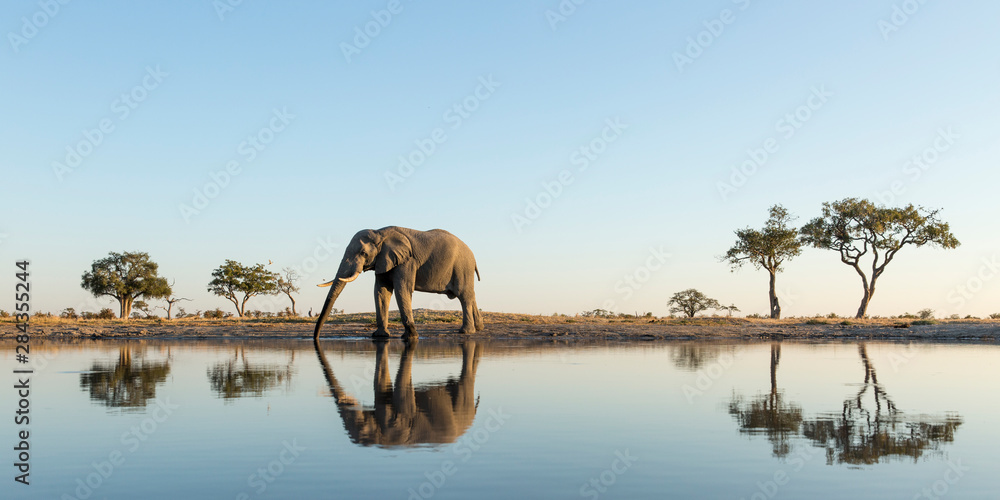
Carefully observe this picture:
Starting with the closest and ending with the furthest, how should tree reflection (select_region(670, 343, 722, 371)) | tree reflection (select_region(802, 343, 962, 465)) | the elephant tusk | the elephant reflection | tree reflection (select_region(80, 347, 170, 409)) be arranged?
1. tree reflection (select_region(802, 343, 962, 465))
2. the elephant reflection
3. tree reflection (select_region(80, 347, 170, 409))
4. tree reflection (select_region(670, 343, 722, 371))
5. the elephant tusk

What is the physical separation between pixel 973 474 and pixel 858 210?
5226 cm

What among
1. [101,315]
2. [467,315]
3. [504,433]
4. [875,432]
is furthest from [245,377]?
[101,315]

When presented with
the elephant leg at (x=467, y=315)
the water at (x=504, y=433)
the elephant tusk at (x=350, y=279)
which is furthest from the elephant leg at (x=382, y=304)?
the water at (x=504, y=433)

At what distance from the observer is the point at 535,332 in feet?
106

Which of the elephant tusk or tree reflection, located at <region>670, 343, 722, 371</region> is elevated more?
the elephant tusk

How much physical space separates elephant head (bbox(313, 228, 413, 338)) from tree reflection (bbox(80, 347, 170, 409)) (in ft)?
30.4

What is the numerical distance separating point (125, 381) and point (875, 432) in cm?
1182

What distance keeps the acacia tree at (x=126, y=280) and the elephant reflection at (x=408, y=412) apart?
167 ft

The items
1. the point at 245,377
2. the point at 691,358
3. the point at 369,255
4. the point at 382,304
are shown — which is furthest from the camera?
the point at 382,304

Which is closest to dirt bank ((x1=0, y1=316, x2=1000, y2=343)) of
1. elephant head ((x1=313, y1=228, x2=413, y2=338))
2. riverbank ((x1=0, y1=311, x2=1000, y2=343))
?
riverbank ((x1=0, y1=311, x2=1000, y2=343))

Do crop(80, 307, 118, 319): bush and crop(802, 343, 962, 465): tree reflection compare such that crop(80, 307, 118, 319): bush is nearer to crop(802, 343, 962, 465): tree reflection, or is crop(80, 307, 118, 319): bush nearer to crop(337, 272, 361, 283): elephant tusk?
crop(337, 272, 361, 283): elephant tusk

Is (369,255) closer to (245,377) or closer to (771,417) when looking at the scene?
(245,377)

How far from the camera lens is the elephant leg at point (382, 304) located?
1092 inches

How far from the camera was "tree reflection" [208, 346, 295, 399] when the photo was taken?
11.9 metres
